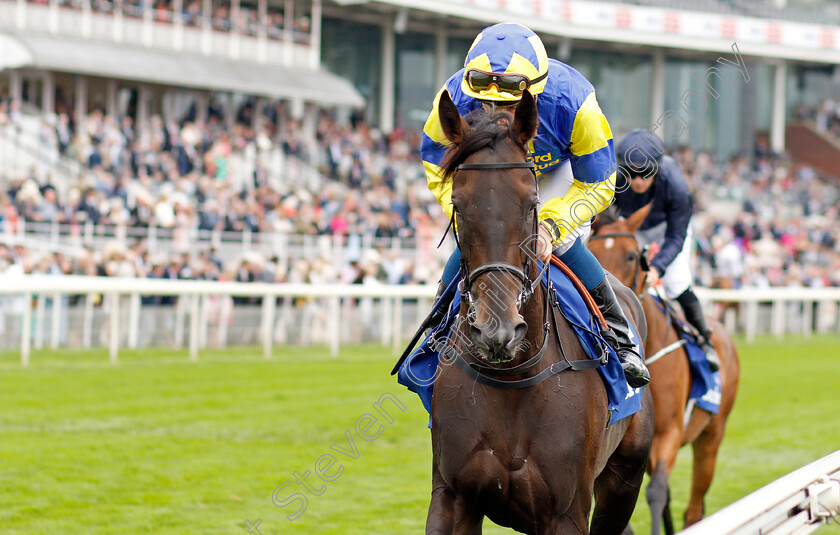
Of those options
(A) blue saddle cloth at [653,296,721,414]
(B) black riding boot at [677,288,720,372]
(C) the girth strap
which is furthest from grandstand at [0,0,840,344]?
(C) the girth strap

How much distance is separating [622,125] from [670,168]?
27533 mm

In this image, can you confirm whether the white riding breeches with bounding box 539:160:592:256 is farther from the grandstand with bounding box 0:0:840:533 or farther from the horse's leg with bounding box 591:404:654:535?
the grandstand with bounding box 0:0:840:533

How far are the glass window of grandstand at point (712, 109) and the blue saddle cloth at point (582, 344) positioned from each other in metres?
29.9

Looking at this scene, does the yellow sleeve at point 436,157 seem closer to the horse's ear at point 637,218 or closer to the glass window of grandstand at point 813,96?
the horse's ear at point 637,218

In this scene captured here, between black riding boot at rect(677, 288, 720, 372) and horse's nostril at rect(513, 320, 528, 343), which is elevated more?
horse's nostril at rect(513, 320, 528, 343)

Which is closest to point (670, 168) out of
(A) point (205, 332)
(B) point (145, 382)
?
(B) point (145, 382)

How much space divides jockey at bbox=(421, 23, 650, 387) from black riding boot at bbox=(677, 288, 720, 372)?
233 centimetres

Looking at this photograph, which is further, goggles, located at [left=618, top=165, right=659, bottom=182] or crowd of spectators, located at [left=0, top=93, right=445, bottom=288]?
crowd of spectators, located at [left=0, top=93, right=445, bottom=288]

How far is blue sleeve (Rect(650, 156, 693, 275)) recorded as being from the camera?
219 inches

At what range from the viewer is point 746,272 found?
20.0 meters

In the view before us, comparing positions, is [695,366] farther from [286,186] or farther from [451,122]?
[286,186]

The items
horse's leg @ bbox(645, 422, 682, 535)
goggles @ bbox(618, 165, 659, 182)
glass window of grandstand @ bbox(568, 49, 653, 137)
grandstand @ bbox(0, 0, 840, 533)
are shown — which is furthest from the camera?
glass window of grandstand @ bbox(568, 49, 653, 137)

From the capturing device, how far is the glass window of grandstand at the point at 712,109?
1300 inches

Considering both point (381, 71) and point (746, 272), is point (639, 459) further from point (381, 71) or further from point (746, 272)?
point (381, 71)
